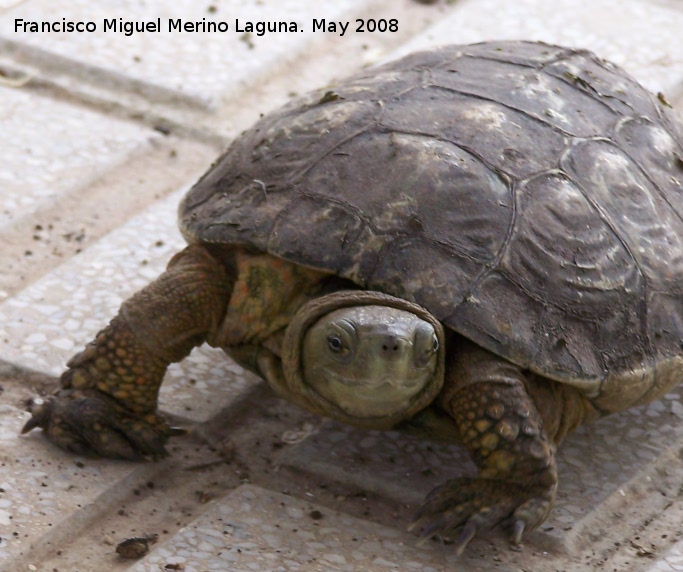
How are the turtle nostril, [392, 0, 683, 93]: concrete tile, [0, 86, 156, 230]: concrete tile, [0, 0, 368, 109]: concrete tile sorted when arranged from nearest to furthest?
the turtle nostril < [0, 86, 156, 230]: concrete tile < [0, 0, 368, 109]: concrete tile < [392, 0, 683, 93]: concrete tile

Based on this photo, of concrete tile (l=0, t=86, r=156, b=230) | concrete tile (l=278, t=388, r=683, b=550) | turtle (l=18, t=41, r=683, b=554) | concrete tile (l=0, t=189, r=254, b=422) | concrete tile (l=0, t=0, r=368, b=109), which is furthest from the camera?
concrete tile (l=0, t=0, r=368, b=109)

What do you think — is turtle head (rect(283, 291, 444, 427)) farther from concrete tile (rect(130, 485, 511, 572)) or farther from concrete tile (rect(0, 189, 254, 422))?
concrete tile (rect(0, 189, 254, 422))

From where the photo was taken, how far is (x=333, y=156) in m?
2.77

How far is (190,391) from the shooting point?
3020 millimetres

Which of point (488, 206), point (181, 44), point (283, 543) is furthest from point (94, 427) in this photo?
point (181, 44)

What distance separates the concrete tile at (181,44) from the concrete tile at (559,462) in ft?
5.09

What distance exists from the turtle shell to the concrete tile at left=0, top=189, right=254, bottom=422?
0.39 meters

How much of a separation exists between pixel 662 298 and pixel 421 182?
57 cm

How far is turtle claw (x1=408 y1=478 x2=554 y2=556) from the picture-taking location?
258 cm

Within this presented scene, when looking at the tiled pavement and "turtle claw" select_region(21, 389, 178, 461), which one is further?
"turtle claw" select_region(21, 389, 178, 461)

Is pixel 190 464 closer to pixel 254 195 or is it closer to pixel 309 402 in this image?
pixel 309 402

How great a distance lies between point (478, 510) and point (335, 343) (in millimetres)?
445

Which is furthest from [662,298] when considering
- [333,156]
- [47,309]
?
[47,309]

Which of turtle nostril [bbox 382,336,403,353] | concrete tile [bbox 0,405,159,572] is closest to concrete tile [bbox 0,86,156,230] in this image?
concrete tile [bbox 0,405,159,572]
